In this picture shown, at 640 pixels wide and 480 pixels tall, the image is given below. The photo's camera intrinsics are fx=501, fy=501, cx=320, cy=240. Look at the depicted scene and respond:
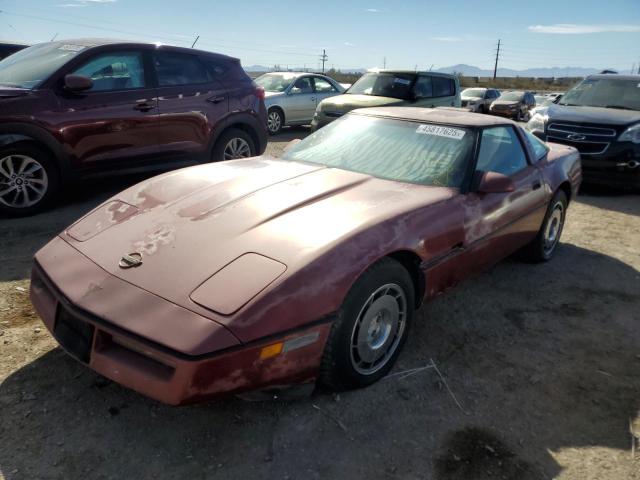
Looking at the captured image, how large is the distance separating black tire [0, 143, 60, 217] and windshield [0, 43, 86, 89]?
0.67 meters

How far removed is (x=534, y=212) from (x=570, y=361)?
138 centimetres

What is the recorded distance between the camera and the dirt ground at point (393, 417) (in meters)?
2.11

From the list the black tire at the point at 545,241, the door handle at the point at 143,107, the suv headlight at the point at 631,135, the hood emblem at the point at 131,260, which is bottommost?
the black tire at the point at 545,241

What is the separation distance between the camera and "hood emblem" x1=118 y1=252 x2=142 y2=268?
7.57 feet

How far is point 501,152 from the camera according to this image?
12.3 ft

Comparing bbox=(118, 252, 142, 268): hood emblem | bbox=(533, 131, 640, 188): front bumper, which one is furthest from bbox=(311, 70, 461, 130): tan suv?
bbox=(118, 252, 142, 268): hood emblem

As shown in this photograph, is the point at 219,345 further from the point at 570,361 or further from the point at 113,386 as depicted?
the point at 570,361

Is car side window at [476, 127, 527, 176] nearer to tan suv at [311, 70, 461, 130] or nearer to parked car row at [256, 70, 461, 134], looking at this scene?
parked car row at [256, 70, 461, 134]

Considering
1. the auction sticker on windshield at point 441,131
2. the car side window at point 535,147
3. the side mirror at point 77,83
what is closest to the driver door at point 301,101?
the side mirror at point 77,83

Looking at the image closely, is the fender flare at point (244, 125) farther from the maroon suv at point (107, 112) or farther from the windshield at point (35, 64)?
the windshield at point (35, 64)

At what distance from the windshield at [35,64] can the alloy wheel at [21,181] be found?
757 millimetres

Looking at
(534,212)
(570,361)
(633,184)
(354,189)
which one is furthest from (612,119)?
(354,189)

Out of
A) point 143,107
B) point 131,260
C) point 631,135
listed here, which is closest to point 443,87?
point 631,135

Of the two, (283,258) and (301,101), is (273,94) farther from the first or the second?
(283,258)
